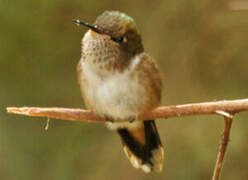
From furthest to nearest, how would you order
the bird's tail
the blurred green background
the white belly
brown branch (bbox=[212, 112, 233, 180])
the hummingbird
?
1. the blurred green background
2. the bird's tail
3. the white belly
4. the hummingbird
5. brown branch (bbox=[212, 112, 233, 180])

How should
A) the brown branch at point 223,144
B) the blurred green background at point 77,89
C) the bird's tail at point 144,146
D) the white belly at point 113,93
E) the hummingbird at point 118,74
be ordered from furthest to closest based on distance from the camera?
the blurred green background at point 77,89
the bird's tail at point 144,146
the white belly at point 113,93
the hummingbird at point 118,74
the brown branch at point 223,144

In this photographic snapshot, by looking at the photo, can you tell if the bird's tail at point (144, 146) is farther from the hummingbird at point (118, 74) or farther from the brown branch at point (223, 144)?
the brown branch at point (223, 144)

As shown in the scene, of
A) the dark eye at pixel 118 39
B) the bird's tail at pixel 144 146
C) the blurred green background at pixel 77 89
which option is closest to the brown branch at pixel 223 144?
the dark eye at pixel 118 39

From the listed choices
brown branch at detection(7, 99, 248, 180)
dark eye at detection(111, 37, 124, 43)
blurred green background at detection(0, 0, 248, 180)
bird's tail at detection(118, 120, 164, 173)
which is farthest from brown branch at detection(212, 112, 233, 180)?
blurred green background at detection(0, 0, 248, 180)

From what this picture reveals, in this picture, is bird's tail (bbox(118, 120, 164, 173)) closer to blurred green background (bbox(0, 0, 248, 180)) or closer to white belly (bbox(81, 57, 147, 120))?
white belly (bbox(81, 57, 147, 120))

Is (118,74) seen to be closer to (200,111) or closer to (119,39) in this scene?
(119,39)

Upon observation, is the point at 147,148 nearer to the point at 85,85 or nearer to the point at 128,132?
the point at 128,132
